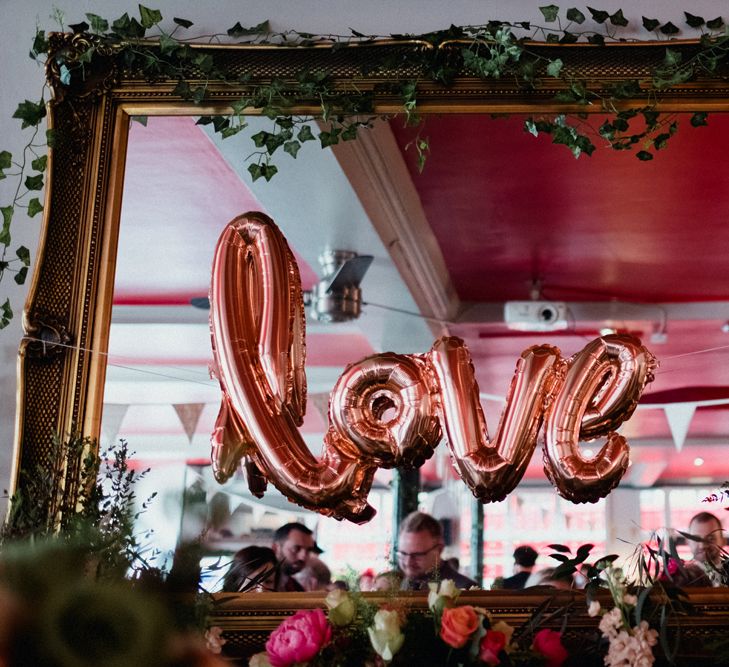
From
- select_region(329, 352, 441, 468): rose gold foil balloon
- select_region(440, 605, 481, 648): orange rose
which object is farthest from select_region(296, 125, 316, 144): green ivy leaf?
select_region(440, 605, 481, 648): orange rose

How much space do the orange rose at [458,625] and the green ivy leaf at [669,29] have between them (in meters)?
1.38

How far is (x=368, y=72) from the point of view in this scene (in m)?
2.22

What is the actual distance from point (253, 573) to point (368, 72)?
1160 mm

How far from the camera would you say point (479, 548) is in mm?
1928

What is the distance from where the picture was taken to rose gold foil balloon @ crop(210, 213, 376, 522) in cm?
200

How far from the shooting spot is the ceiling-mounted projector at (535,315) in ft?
6.85

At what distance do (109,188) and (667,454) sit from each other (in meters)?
1.40

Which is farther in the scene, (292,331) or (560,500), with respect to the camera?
(292,331)

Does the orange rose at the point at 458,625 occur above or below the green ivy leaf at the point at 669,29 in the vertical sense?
below

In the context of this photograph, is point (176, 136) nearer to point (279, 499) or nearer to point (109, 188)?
point (109, 188)

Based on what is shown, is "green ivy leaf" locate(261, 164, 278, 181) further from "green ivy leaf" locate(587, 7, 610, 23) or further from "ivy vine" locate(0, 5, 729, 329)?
"green ivy leaf" locate(587, 7, 610, 23)

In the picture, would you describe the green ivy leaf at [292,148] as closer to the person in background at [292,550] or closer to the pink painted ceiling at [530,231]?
the pink painted ceiling at [530,231]

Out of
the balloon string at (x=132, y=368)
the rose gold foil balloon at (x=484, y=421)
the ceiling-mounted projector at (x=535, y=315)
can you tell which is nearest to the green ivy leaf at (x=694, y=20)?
the ceiling-mounted projector at (x=535, y=315)

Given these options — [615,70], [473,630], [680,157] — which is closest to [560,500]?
[473,630]
